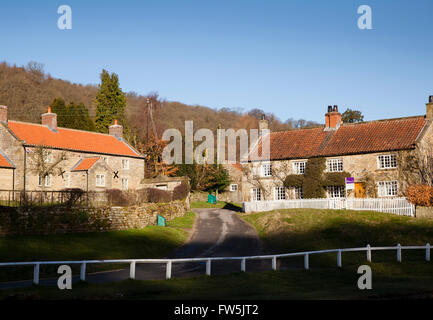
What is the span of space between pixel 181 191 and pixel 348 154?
17686 millimetres

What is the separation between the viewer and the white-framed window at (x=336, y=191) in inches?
1921

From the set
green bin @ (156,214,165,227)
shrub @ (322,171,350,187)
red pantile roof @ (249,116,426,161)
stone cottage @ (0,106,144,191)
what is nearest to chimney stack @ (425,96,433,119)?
red pantile roof @ (249,116,426,161)

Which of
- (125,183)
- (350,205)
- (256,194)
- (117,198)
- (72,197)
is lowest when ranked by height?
(350,205)

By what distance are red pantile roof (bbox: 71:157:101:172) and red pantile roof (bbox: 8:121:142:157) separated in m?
1.86

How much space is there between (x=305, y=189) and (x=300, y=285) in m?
32.1

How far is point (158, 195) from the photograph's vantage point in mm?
43062

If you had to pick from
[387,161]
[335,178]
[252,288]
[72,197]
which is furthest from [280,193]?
[252,288]

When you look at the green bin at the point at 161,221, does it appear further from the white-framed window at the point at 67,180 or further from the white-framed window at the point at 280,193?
the white-framed window at the point at 280,193

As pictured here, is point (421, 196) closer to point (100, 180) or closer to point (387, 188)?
point (387, 188)

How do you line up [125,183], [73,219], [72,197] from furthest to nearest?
[125,183] → [72,197] → [73,219]

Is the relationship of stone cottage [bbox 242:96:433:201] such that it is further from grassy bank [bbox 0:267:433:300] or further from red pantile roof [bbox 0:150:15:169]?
grassy bank [bbox 0:267:433:300]

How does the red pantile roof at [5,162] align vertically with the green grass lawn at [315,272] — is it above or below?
above

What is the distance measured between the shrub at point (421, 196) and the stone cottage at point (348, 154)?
547 cm

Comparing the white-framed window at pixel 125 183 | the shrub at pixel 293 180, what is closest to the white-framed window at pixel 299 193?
the shrub at pixel 293 180
